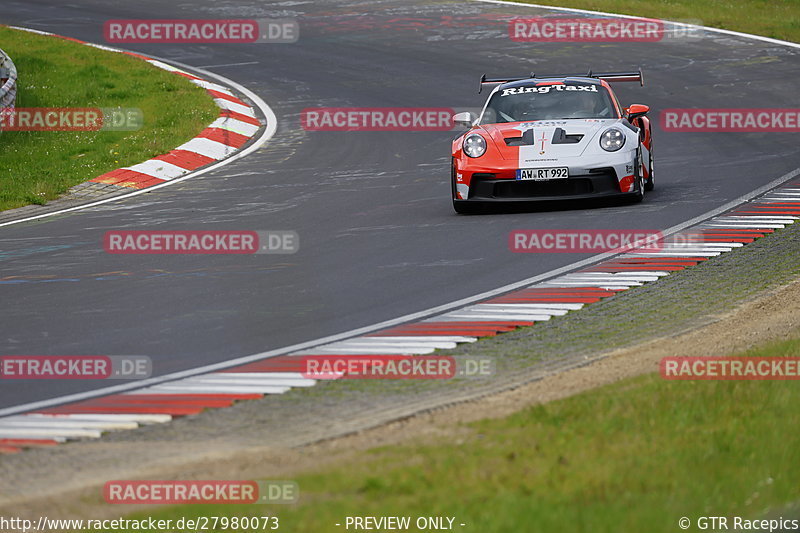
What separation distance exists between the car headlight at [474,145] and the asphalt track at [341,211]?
670mm

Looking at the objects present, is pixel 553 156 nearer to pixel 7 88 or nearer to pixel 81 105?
pixel 7 88

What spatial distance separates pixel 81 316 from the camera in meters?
9.01

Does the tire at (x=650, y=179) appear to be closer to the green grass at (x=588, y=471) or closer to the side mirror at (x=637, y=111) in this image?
the side mirror at (x=637, y=111)

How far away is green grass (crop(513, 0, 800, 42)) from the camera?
27.2 m

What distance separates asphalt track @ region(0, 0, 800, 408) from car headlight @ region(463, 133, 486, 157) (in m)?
0.67

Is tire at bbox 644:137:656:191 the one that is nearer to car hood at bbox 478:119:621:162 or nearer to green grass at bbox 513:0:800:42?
car hood at bbox 478:119:621:162

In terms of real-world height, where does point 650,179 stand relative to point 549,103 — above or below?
below

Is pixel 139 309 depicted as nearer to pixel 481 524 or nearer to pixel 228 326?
pixel 228 326

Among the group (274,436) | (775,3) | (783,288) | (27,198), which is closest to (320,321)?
(274,436)

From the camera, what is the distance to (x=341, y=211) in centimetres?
1343

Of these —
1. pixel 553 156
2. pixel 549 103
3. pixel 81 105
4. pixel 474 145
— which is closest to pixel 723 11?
pixel 81 105

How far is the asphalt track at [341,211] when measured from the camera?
8750 millimetres

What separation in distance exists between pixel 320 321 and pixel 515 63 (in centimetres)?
1598

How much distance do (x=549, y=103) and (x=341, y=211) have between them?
2521 millimetres
